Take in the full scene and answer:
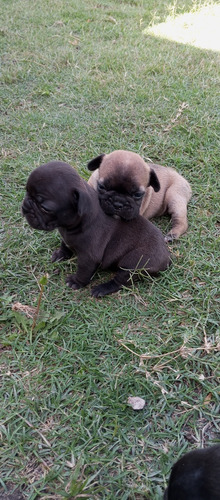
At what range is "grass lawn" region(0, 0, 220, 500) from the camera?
2.46 meters

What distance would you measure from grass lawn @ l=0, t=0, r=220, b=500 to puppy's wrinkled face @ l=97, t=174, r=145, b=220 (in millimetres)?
661

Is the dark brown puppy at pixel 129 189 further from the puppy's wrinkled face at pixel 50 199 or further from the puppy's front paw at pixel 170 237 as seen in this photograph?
the puppy's wrinkled face at pixel 50 199

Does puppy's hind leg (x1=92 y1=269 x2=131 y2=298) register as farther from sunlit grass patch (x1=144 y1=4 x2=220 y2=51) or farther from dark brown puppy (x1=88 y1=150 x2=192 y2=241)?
sunlit grass patch (x1=144 y1=4 x2=220 y2=51)

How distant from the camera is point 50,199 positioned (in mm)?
3000

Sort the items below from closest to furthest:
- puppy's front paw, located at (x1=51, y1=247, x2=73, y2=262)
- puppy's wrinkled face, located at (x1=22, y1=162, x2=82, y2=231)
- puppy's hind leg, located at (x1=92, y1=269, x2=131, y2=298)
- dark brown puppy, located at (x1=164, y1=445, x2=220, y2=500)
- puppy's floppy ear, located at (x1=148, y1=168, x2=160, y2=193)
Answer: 1. dark brown puppy, located at (x1=164, y1=445, x2=220, y2=500)
2. puppy's wrinkled face, located at (x1=22, y1=162, x2=82, y2=231)
3. puppy's hind leg, located at (x1=92, y1=269, x2=131, y2=298)
4. puppy's front paw, located at (x1=51, y1=247, x2=73, y2=262)
5. puppy's floppy ear, located at (x1=148, y1=168, x2=160, y2=193)

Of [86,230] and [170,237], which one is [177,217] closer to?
[170,237]

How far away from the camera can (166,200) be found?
4531 millimetres

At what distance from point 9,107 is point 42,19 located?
414cm

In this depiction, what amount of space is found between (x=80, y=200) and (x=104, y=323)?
1.05 m

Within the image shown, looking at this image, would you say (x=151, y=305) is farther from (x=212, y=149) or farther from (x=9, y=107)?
(x=9, y=107)

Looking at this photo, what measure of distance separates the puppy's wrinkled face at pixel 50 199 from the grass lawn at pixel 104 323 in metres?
0.73

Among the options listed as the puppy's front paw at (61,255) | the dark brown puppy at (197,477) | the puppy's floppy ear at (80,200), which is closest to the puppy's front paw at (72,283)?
the puppy's front paw at (61,255)

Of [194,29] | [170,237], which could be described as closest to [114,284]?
[170,237]

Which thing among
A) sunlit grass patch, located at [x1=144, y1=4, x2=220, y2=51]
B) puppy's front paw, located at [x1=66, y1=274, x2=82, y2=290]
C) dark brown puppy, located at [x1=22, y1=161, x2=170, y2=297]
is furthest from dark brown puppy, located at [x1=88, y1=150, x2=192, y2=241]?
sunlit grass patch, located at [x1=144, y1=4, x2=220, y2=51]
